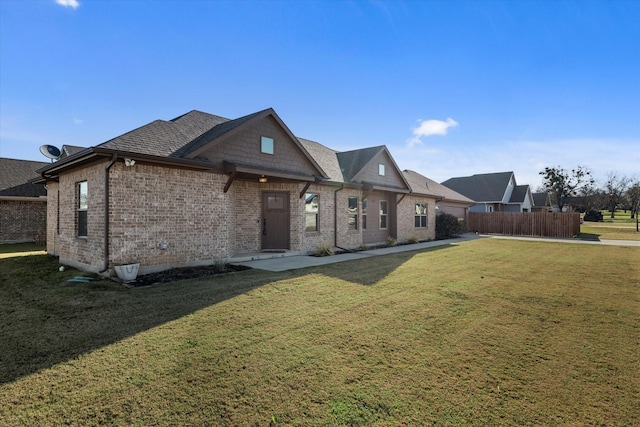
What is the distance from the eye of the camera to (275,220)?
12359mm

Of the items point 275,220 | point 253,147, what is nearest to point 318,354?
point 253,147

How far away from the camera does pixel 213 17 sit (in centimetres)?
1027

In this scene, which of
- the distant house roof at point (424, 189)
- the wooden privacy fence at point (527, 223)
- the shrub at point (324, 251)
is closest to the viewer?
the shrub at point (324, 251)

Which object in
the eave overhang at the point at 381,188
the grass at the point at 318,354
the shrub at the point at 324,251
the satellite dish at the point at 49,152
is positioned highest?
the satellite dish at the point at 49,152

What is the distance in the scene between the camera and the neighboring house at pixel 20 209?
1758cm

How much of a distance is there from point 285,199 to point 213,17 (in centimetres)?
674

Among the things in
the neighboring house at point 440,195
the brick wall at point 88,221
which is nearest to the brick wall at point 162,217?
the brick wall at point 88,221

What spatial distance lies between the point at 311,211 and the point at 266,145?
11.4ft

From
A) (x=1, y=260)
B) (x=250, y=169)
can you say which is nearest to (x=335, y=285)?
(x=250, y=169)

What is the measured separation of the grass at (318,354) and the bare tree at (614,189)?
70.1 m

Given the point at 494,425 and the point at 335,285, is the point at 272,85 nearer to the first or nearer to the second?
the point at 335,285

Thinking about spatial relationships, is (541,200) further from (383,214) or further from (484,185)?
(383,214)

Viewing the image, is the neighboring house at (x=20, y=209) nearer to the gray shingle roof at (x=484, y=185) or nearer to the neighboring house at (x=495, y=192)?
the neighboring house at (x=495, y=192)

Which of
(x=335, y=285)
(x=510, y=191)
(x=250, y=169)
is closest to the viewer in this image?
(x=335, y=285)
